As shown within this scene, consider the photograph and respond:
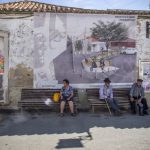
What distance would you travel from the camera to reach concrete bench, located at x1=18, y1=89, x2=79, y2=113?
43.5 feet

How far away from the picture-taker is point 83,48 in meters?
14.0

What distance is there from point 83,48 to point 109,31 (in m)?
1.17

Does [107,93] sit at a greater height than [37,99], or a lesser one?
greater

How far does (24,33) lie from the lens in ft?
45.2

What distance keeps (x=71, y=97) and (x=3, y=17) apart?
3750mm

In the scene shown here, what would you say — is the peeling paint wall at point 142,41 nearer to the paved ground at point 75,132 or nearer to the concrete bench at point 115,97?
the concrete bench at point 115,97

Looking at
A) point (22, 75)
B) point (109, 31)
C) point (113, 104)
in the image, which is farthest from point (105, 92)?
point (22, 75)

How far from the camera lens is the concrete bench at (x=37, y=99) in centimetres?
1327

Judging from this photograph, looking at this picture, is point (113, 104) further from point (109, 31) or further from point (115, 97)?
point (109, 31)

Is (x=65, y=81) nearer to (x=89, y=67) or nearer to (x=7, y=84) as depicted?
(x=89, y=67)

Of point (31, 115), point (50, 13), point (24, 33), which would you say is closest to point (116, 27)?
point (50, 13)

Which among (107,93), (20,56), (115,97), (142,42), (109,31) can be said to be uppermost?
(109,31)

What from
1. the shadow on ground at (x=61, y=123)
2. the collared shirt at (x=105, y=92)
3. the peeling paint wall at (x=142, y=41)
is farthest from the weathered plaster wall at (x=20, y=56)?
the peeling paint wall at (x=142, y=41)

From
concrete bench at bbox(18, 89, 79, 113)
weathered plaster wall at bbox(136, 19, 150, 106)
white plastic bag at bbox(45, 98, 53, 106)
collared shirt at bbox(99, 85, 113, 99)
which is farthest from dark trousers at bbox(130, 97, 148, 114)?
white plastic bag at bbox(45, 98, 53, 106)
